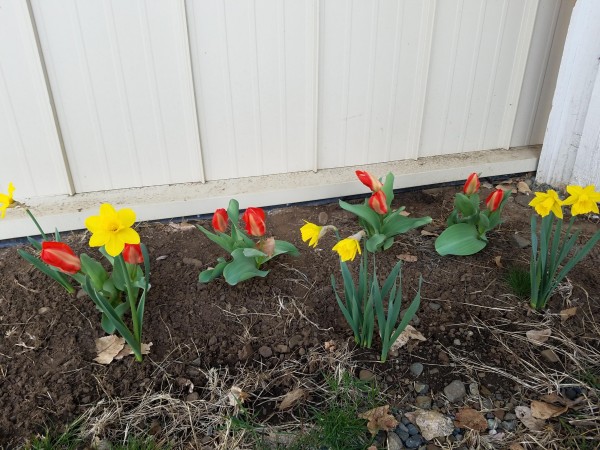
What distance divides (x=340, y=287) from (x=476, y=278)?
1.79 ft

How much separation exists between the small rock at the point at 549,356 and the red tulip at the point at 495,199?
23.6 inches

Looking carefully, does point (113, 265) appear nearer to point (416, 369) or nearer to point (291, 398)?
point (291, 398)

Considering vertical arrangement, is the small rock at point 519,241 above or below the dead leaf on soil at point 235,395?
below

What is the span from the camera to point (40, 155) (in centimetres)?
224

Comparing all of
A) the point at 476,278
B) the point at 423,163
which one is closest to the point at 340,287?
the point at 476,278

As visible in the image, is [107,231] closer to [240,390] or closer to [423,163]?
[240,390]

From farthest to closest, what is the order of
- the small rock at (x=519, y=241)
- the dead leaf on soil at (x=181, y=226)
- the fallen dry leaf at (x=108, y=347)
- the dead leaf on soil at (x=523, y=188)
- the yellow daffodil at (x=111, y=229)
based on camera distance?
the dead leaf on soil at (x=523, y=188) → the dead leaf on soil at (x=181, y=226) → the small rock at (x=519, y=241) → the fallen dry leaf at (x=108, y=347) → the yellow daffodil at (x=111, y=229)

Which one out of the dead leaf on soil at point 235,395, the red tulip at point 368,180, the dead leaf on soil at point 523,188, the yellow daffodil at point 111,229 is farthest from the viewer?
the dead leaf on soil at point 523,188

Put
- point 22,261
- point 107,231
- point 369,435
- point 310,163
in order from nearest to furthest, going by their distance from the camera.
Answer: point 107,231, point 369,435, point 22,261, point 310,163

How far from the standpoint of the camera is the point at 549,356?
1.63 metres

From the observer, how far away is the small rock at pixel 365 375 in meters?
1.57

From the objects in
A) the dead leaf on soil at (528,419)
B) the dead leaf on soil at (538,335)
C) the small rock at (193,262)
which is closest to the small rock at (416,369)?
the dead leaf on soil at (528,419)

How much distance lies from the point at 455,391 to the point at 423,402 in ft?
0.36

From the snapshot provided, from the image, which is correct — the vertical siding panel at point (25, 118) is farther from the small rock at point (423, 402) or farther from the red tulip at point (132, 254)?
the small rock at point (423, 402)
